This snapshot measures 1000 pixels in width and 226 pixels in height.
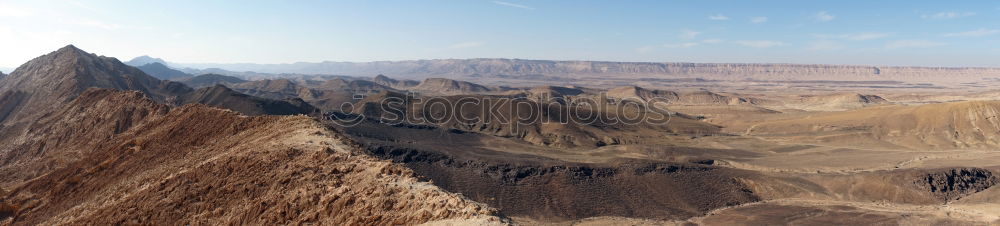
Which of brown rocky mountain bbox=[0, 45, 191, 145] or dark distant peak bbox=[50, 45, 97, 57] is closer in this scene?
brown rocky mountain bbox=[0, 45, 191, 145]

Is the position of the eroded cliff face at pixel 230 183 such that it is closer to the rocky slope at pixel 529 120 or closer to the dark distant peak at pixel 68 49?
the rocky slope at pixel 529 120

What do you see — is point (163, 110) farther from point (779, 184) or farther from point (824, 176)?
point (824, 176)

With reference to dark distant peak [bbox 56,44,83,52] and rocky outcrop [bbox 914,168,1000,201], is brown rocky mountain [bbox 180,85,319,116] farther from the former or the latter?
rocky outcrop [bbox 914,168,1000,201]

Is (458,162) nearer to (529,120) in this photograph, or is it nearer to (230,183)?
(230,183)

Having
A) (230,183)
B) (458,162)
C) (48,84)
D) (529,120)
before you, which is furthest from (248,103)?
(230,183)

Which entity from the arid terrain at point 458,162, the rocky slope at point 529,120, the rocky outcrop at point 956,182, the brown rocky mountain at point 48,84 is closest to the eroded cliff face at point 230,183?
the arid terrain at point 458,162

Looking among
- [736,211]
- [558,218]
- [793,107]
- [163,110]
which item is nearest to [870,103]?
[793,107]

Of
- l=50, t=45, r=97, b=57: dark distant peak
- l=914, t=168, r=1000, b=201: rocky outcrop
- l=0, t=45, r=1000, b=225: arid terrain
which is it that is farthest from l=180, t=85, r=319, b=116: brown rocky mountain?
l=914, t=168, r=1000, b=201: rocky outcrop
